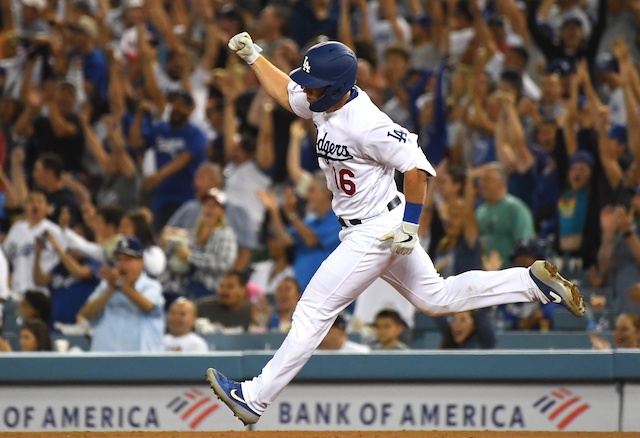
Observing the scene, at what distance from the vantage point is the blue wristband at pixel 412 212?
5.17 meters

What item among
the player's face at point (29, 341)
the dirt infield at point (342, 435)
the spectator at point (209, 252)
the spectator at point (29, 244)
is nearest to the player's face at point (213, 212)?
the spectator at point (209, 252)

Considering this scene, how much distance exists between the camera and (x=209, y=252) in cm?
888

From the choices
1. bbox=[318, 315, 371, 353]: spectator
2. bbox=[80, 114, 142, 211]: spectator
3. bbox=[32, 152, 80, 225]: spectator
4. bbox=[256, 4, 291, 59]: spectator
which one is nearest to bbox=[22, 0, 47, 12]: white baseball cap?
bbox=[80, 114, 142, 211]: spectator

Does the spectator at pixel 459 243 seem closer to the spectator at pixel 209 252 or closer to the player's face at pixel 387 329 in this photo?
the player's face at pixel 387 329

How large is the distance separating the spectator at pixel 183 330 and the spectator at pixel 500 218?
2.15 meters

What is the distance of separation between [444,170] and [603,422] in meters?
3.08

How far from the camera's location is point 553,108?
31.3 ft

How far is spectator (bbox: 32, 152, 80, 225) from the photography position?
9781 millimetres

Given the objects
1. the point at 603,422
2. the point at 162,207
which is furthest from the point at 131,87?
the point at 603,422

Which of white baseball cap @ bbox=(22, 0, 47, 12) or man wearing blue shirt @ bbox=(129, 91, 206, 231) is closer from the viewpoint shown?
man wearing blue shirt @ bbox=(129, 91, 206, 231)

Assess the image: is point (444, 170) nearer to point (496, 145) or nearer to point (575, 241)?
point (496, 145)

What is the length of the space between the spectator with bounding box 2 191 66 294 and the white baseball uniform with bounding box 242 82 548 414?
13.9 feet

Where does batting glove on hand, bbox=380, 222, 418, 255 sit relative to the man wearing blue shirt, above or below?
below

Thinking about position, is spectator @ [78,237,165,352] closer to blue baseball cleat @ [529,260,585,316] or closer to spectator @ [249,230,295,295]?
spectator @ [249,230,295,295]
